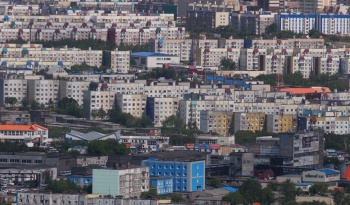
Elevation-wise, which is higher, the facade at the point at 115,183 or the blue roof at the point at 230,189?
the facade at the point at 115,183

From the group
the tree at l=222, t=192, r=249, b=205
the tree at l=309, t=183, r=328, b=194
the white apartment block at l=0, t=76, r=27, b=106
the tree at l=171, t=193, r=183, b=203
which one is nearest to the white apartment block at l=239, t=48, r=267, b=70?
the white apartment block at l=0, t=76, r=27, b=106

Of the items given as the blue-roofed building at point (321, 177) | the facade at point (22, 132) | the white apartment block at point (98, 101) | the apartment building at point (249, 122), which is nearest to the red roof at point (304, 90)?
the white apartment block at point (98, 101)

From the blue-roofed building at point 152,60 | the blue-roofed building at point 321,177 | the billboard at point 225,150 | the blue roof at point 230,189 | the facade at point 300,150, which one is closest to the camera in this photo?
the blue roof at point 230,189

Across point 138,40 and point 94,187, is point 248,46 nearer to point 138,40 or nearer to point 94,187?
point 138,40

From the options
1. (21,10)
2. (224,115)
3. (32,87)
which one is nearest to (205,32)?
(21,10)

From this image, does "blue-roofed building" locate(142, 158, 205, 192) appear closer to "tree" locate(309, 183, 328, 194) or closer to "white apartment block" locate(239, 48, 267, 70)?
"tree" locate(309, 183, 328, 194)

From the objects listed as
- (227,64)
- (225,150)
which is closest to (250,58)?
(227,64)

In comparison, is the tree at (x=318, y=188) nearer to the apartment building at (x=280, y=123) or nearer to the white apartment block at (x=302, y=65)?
the apartment building at (x=280, y=123)
